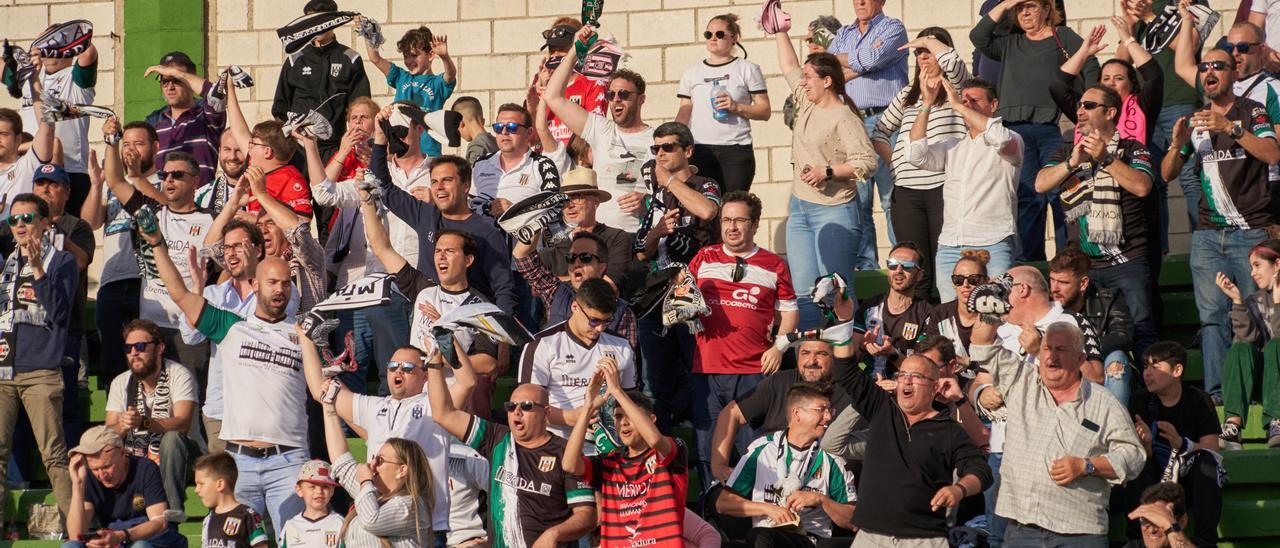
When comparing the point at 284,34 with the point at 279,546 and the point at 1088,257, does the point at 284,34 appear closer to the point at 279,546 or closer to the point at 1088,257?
the point at 279,546

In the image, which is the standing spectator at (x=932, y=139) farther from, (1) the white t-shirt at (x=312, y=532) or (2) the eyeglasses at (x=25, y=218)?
(2) the eyeglasses at (x=25, y=218)

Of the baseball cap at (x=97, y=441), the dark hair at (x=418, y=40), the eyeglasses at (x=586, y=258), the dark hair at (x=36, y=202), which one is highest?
the dark hair at (x=418, y=40)

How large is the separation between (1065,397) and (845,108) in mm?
3795

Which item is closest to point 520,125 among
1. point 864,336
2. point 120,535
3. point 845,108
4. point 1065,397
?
point 845,108

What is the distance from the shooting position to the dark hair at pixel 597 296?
33.1 feet

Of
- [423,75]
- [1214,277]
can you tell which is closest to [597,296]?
[1214,277]

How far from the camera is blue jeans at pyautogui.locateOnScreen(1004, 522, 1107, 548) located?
8.48 m

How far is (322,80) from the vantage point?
13609 mm

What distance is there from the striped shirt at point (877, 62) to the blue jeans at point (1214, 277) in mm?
2577

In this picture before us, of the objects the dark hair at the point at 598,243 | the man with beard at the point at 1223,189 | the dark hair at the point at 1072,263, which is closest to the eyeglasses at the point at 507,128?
the dark hair at the point at 598,243

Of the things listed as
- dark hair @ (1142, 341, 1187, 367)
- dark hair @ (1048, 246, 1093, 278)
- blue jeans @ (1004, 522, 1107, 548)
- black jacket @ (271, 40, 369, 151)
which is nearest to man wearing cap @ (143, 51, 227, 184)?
black jacket @ (271, 40, 369, 151)

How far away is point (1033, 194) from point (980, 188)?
105 centimetres

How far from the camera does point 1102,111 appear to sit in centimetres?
1126

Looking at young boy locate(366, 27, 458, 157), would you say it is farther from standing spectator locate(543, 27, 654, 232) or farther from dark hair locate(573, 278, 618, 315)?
dark hair locate(573, 278, 618, 315)
